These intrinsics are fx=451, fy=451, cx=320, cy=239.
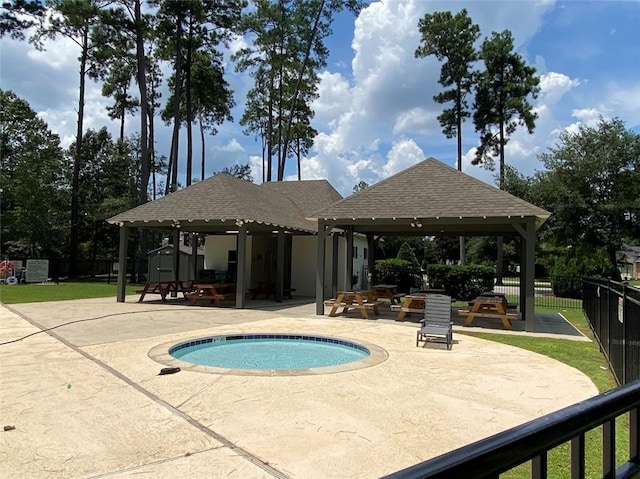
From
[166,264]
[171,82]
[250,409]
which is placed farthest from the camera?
[171,82]

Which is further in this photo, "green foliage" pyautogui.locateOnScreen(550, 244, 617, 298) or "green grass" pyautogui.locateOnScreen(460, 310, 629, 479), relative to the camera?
"green foliage" pyautogui.locateOnScreen(550, 244, 617, 298)

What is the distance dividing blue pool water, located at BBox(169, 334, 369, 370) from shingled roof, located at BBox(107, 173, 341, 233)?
554cm

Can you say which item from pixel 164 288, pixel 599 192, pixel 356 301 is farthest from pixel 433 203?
pixel 599 192

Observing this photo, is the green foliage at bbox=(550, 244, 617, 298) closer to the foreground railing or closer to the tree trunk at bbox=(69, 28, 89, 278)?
the foreground railing

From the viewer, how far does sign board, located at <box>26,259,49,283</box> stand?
25.5 meters

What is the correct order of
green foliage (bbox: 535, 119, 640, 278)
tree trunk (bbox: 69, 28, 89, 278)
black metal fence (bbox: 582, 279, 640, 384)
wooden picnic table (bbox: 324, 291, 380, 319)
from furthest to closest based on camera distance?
1. tree trunk (bbox: 69, 28, 89, 278)
2. green foliage (bbox: 535, 119, 640, 278)
3. wooden picnic table (bbox: 324, 291, 380, 319)
4. black metal fence (bbox: 582, 279, 640, 384)

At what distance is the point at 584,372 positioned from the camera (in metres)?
7.21

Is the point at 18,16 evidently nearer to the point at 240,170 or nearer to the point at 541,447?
the point at 240,170

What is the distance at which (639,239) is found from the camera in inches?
954

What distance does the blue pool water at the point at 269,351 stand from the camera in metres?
8.28

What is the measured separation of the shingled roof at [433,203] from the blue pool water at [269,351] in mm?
4757

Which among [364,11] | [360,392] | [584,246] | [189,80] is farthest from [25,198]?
[584,246]

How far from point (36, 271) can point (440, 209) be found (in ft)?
77.9

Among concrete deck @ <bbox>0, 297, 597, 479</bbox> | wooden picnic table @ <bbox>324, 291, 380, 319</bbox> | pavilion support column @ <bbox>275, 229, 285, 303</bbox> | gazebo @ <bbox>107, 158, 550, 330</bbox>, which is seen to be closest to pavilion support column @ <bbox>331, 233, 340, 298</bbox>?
gazebo @ <bbox>107, 158, 550, 330</bbox>
